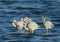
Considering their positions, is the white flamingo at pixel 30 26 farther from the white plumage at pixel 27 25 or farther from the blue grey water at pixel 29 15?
the blue grey water at pixel 29 15

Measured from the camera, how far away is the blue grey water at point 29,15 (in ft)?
48.8

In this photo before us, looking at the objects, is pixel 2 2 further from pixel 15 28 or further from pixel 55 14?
pixel 15 28

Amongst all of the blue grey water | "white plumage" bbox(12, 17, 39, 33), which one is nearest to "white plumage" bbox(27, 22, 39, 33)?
"white plumage" bbox(12, 17, 39, 33)

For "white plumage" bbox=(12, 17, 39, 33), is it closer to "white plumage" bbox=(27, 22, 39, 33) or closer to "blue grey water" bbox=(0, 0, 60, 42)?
"white plumage" bbox=(27, 22, 39, 33)

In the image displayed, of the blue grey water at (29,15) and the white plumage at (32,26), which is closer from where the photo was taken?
the blue grey water at (29,15)

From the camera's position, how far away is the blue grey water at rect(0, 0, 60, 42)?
14863mm

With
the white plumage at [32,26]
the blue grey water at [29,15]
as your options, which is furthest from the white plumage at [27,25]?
the blue grey water at [29,15]

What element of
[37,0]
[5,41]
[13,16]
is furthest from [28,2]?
[5,41]

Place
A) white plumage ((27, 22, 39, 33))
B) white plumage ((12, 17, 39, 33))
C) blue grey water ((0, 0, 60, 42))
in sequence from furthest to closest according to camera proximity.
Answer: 1. white plumage ((12, 17, 39, 33))
2. white plumage ((27, 22, 39, 33))
3. blue grey water ((0, 0, 60, 42))

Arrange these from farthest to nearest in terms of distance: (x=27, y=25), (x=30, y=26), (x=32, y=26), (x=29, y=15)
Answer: (x=29, y=15)
(x=27, y=25)
(x=30, y=26)
(x=32, y=26)

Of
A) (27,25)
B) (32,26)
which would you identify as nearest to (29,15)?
(27,25)

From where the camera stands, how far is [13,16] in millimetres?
18672

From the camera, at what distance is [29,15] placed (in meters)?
18.8

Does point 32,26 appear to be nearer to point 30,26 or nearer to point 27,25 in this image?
point 30,26
